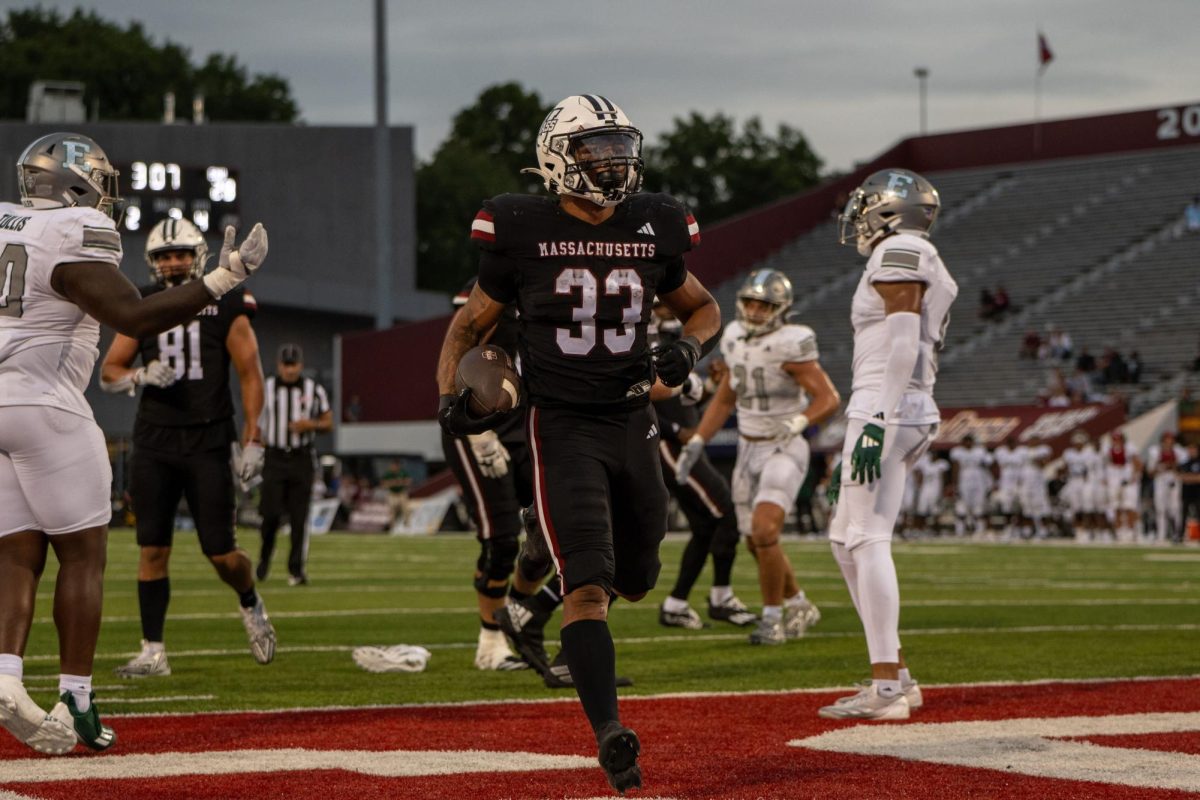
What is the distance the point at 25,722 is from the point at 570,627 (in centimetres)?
164

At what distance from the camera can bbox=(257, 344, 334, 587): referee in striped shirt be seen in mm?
15023

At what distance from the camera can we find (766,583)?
9578 millimetres

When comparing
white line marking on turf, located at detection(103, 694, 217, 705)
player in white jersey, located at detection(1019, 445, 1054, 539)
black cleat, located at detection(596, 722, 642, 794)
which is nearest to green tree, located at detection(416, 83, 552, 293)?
player in white jersey, located at detection(1019, 445, 1054, 539)

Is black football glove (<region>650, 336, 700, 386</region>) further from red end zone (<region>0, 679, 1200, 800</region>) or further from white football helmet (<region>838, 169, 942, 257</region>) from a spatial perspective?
white football helmet (<region>838, 169, 942, 257</region>)

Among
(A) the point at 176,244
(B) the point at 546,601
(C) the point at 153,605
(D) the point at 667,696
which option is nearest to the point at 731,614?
(B) the point at 546,601

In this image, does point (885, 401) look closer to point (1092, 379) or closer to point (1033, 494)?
point (1033, 494)

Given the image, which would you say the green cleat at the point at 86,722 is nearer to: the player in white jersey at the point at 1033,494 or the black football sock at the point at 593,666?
the black football sock at the point at 593,666

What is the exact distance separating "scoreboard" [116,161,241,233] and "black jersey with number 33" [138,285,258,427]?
26.8m

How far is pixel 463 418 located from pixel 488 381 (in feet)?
0.49

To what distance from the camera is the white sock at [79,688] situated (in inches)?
217

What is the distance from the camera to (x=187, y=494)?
801 cm

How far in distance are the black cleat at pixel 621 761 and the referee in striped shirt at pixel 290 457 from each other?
1072 centimetres

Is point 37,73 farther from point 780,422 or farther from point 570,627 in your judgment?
point 570,627

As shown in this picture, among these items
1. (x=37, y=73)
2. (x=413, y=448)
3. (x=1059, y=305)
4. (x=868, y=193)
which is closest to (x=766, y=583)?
(x=868, y=193)
